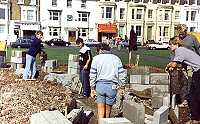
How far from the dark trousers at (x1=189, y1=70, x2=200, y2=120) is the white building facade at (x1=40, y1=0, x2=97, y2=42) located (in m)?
56.9

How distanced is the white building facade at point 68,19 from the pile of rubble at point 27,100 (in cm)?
5191

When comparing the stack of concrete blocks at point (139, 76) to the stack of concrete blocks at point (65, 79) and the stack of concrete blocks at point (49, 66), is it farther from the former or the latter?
the stack of concrete blocks at point (49, 66)

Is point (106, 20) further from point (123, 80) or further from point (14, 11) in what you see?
point (123, 80)

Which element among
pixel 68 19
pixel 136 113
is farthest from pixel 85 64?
pixel 68 19

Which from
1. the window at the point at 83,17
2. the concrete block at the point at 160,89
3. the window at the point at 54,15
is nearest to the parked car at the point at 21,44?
the window at the point at 54,15

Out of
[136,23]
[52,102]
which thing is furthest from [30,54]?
[136,23]

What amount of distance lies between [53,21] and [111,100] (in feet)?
189

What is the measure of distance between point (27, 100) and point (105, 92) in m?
2.87

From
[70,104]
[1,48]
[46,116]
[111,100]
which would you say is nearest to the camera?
[46,116]

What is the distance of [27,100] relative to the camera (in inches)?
438

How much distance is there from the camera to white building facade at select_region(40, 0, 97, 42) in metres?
65.9

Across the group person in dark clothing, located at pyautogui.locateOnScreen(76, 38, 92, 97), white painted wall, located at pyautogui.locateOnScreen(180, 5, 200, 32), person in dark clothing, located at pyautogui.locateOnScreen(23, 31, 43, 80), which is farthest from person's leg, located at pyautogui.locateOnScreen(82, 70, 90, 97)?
white painted wall, located at pyautogui.locateOnScreen(180, 5, 200, 32)

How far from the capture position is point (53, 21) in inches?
2598

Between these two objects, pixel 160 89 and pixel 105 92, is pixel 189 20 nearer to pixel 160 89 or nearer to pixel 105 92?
pixel 160 89
